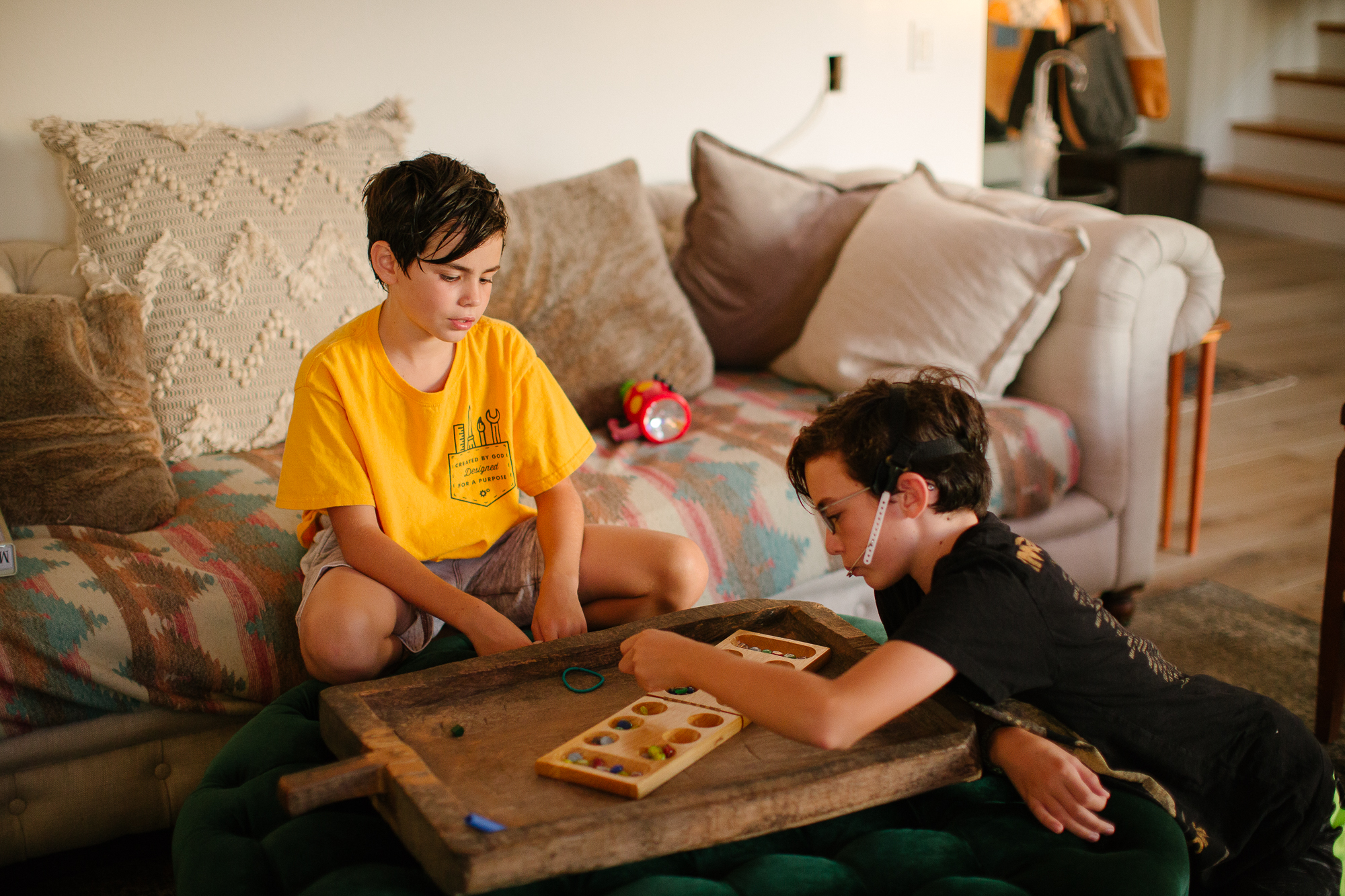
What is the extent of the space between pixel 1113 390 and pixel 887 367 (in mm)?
428

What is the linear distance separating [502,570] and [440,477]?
163mm

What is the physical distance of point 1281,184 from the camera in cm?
540

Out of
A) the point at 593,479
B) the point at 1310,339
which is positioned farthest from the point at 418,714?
the point at 1310,339

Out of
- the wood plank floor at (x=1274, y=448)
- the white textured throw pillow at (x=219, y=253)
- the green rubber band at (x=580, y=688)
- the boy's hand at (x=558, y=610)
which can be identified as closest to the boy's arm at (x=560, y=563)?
the boy's hand at (x=558, y=610)

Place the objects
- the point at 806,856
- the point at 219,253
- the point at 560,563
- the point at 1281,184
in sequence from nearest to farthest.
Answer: the point at 806,856
the point at 560,563
the point at 219,253
the point at 1281,184

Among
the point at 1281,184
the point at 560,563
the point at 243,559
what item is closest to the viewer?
the point at 560,563

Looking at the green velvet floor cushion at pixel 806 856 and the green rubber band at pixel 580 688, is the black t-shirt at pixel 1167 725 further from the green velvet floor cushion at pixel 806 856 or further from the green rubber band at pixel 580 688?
the green rubber band at pixel 580 688

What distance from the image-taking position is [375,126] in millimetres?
2164

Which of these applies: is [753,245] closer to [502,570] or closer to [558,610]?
[502,570]

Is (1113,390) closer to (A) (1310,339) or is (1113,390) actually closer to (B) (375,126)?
(B) (375,126)

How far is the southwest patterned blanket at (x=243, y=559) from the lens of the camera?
1.41m

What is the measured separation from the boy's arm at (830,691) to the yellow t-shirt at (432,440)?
59cm

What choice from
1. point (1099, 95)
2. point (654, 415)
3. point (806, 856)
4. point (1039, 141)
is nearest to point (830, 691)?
point (806, 856)

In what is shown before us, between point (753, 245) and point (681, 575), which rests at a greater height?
point (753, 245)
